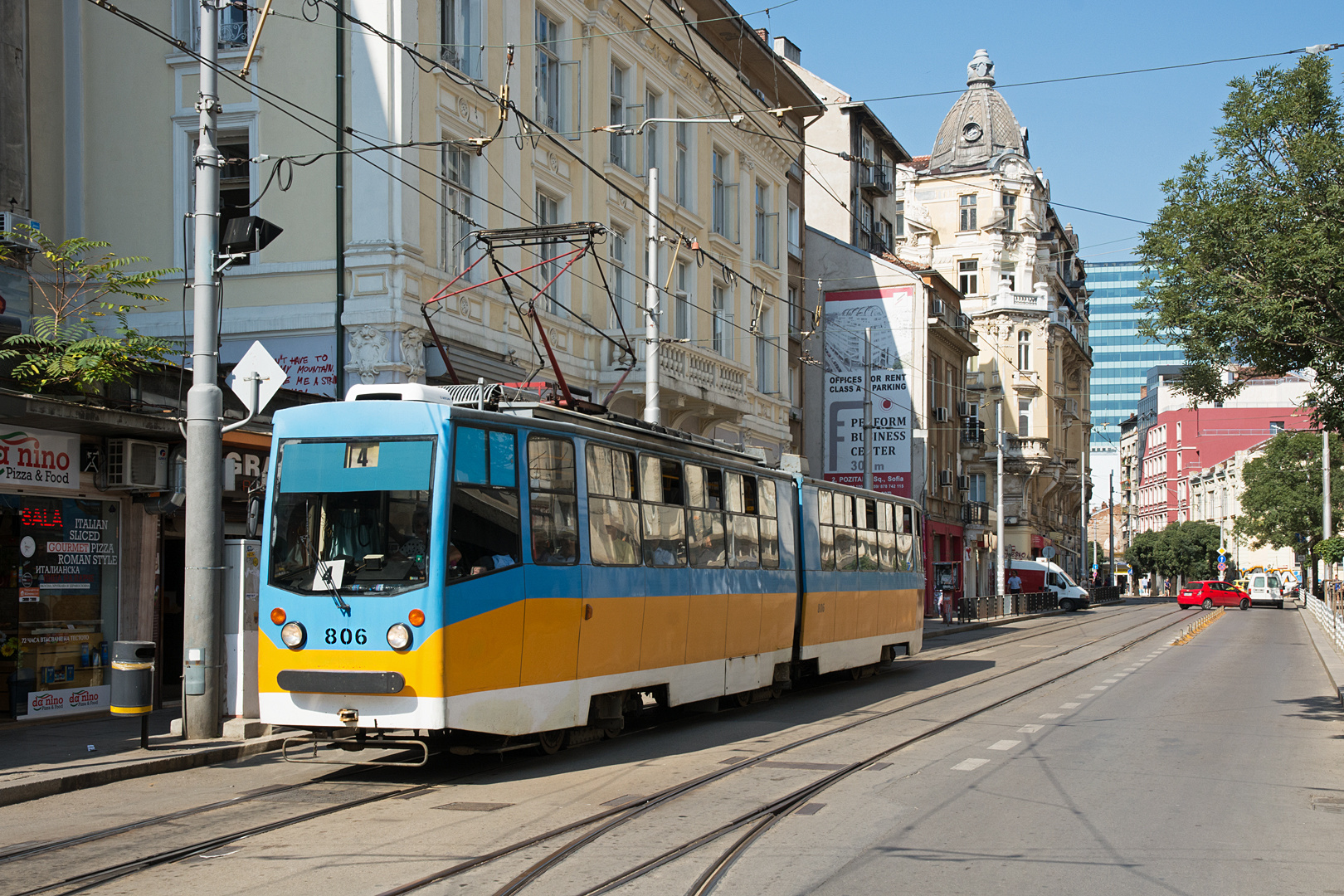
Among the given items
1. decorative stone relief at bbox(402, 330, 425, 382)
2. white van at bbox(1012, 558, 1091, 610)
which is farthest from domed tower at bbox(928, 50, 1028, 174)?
decorative stone relief at bbox(402, 330, 425, 382)

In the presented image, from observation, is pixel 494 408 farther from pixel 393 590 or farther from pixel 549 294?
pixel 549 294

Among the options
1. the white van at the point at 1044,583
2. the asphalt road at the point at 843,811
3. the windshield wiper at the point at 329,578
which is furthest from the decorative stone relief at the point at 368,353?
the white van at the point at 1044,583

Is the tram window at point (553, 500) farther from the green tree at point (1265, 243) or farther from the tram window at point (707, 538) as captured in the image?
the green tree at point (1265, 243)

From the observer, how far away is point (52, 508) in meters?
14.8

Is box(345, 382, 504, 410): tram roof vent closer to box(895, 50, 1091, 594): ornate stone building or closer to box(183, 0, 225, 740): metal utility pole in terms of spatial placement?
box(183, 0, 225, 740): metal utility pole

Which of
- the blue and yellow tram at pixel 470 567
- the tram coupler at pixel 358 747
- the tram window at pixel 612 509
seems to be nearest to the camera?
the blue and yellow tram at pixel 470 567

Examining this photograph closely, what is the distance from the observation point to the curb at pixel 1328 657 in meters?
20.2

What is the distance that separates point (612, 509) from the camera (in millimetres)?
12883

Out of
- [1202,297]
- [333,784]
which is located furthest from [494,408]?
[1202,297]

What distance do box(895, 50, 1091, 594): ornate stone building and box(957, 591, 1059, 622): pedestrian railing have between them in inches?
409

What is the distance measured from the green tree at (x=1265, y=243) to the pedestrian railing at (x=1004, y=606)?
31735 millimetres

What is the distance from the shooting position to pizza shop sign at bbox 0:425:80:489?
45.1 ft

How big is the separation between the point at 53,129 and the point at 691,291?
14.9m

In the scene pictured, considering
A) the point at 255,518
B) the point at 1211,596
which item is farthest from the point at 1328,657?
the point at 1211,596
